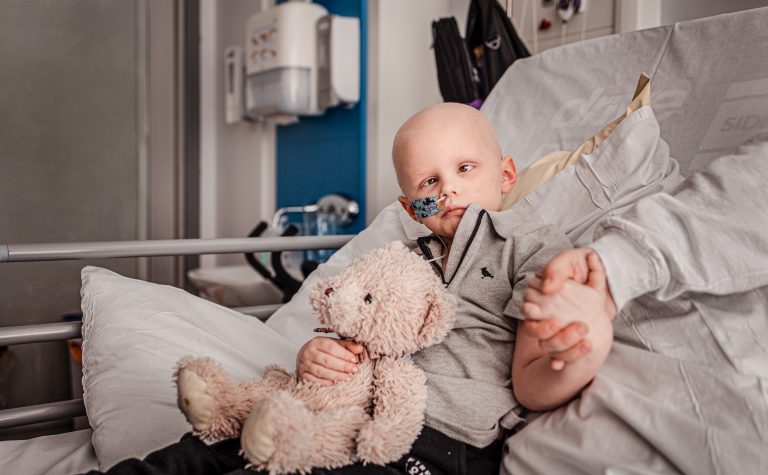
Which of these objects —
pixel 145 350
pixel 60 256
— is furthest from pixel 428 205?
pixel 60 256

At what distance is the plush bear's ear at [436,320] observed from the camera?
825mm

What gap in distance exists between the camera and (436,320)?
82 cm

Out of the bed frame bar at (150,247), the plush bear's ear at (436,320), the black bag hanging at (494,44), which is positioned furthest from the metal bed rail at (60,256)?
the black bag hanging at (494,44)

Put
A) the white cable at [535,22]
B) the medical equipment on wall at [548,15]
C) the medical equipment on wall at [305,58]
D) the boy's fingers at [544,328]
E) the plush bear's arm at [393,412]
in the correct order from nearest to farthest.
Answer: the boy's fingers at [544,328] < the plush bear's arm at [393,412] < the medical equipment on wall at [548,15] < the white cable at [535,22] < the medical equipment on wall at [305,58]

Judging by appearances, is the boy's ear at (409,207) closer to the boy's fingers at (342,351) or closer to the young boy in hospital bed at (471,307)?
the young boy in hospital bed at (471,307)

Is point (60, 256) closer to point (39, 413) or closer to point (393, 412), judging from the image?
point (39, 413)

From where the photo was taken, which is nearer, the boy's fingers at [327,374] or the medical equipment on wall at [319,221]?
the boy's fingers at [327,374]

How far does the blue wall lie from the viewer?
277cm

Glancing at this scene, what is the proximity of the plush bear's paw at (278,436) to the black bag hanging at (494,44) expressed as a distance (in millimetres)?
1570

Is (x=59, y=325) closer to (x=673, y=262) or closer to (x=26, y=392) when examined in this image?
(x=673, y=262)

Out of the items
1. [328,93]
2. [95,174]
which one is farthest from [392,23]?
[95,174]

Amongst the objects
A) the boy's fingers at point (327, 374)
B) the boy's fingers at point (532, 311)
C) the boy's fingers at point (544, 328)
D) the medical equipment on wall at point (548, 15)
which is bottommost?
the boy's fingers at point (327, 374)

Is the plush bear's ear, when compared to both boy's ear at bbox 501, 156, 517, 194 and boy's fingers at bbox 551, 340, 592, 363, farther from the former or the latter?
boy's ear at bbox 501, 156, 517, 194

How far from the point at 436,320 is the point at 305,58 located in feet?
7.05
